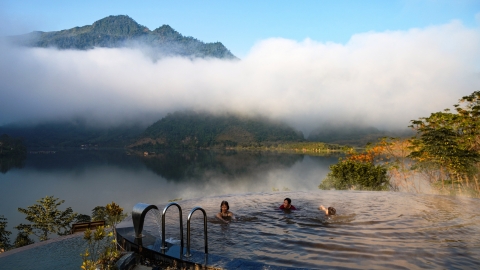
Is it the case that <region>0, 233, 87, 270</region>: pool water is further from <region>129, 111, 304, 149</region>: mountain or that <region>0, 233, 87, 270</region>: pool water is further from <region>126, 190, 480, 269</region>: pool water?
<region>129, 111, 304, 149</region>: mountain

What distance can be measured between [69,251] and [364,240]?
19.0 ft

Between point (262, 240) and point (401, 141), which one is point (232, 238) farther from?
point (401, 141)

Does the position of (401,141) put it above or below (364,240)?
above

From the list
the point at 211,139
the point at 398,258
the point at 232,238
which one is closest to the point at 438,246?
the point at 398,258

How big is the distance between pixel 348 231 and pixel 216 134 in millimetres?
177530

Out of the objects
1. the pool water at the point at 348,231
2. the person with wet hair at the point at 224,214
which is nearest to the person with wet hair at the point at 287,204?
the pool water at the point at 348,231

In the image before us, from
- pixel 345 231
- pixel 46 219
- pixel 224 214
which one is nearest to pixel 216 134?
pixel 46 219

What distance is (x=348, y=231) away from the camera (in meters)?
6.88

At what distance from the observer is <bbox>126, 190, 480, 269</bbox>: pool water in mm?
5020

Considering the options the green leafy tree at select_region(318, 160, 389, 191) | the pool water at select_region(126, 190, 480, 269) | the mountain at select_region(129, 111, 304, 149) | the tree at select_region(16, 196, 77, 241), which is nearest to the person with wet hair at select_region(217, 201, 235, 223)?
the pool water at select_region(126, 190, 480, 269)

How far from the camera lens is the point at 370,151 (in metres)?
18.1

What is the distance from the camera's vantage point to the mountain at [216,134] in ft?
557

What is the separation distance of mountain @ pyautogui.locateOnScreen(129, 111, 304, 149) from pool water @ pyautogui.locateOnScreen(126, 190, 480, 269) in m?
147

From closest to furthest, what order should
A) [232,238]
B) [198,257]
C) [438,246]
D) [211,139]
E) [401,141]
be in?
[198,257]
[438,246]
[232,238]
[401,141]
[211,139]
